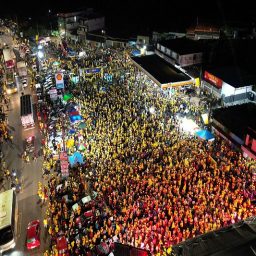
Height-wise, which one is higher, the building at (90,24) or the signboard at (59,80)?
the building at (90,24)

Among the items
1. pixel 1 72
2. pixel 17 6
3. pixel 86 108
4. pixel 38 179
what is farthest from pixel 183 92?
pixel 17 6

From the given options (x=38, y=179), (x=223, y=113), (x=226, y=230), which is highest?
(x=226, y=230)

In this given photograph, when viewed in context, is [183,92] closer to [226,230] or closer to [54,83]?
[54,83]

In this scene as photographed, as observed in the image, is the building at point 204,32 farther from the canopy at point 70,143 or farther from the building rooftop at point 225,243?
the building rooftop at point 225,243

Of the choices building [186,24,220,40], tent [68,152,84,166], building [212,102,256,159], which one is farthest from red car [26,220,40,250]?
building [186,24,220,40]

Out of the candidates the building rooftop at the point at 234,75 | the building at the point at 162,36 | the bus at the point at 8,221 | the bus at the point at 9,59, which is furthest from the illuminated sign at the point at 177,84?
the bus at the point at 9,59

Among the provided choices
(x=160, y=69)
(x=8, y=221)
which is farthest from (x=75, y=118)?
(x=8, y=221)

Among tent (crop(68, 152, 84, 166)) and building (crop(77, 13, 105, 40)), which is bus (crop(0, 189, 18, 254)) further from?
building (crop(77, 13, 105, 40))
